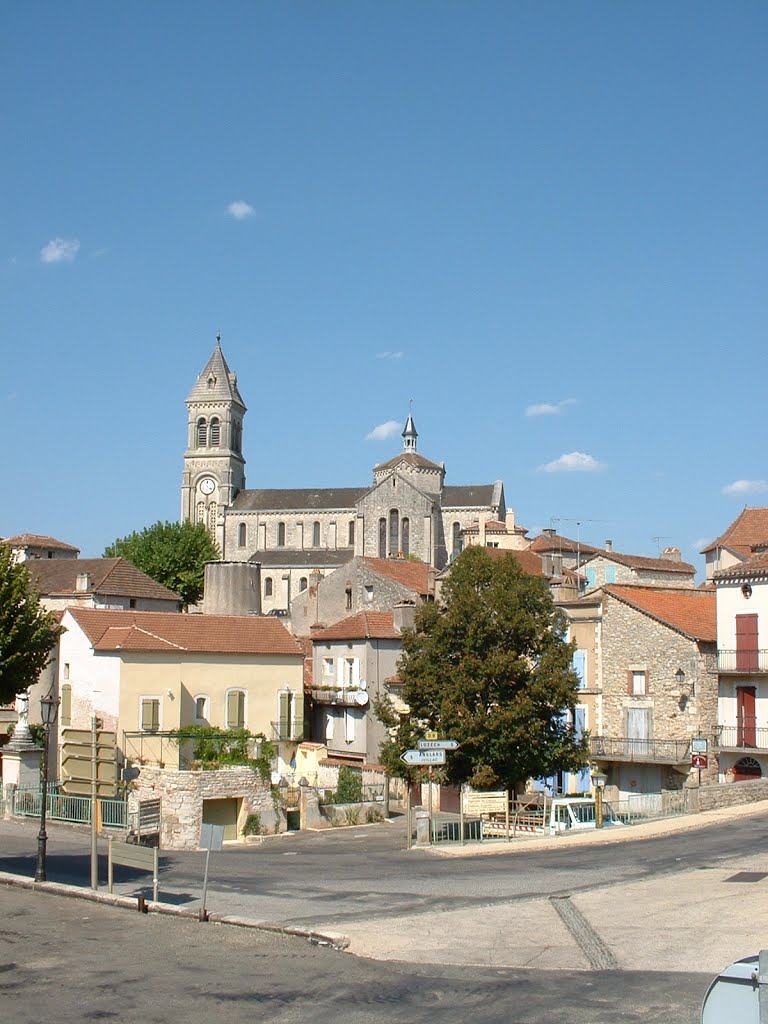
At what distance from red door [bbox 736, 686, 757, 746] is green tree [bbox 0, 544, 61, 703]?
23.3 meters

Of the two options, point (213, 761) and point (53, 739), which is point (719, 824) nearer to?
point (213, 761)

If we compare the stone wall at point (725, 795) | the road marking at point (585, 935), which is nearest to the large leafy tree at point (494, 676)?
the stone wall at point (725, 795)

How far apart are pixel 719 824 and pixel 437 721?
29.8 ft

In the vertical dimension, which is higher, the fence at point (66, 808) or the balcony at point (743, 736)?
the balcony at point (743, 736)

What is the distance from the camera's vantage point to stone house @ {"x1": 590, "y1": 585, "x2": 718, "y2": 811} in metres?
39.2

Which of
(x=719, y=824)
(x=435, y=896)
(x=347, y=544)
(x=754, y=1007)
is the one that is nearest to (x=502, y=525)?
(x=347, y=544)

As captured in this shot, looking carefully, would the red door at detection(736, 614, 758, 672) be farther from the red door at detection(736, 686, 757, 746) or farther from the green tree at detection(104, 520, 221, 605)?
the green tree at detection(104, 520, 221, 605)

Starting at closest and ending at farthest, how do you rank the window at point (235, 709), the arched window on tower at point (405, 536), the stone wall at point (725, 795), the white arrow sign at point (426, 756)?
1. the white arrow sign at point (426, 756)
2. the stone wall at point (725, 795)
3. the window at point (235, 709)
4. the arched window on tower at point (405, 536)

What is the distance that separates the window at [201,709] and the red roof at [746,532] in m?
28.9

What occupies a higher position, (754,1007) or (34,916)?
(754,1007)

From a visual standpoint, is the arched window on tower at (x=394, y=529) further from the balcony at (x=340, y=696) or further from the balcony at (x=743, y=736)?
the balcony at (x=743, y=736)

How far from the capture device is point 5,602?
85.7 ft

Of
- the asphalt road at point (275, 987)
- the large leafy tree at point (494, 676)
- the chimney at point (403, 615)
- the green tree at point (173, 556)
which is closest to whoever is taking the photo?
the asphalt road at point (275, 987)

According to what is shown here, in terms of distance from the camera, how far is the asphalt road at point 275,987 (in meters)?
12.3
